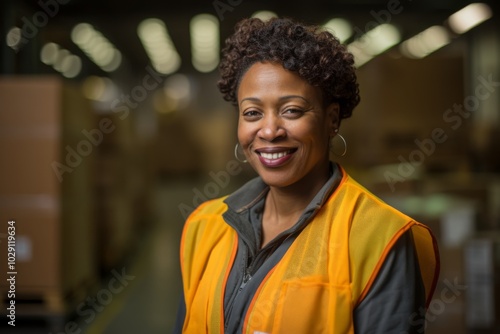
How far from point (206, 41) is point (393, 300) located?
1365cm

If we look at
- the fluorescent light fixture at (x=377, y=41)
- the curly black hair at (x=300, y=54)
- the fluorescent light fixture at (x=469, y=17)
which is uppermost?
the fluorescent light fixture at (x=377, y=41)

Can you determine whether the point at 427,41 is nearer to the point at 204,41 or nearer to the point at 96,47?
the point at 204,41

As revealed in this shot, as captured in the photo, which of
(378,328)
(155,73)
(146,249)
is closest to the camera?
(378,328)

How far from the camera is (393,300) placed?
1.56m

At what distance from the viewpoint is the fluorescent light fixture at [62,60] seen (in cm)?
1407

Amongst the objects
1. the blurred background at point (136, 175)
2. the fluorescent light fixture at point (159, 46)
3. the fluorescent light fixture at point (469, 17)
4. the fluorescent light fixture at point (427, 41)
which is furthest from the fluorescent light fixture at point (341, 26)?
the fluorescent light fixture at point (159, 46)

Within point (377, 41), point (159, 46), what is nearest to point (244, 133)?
point (377, 41)

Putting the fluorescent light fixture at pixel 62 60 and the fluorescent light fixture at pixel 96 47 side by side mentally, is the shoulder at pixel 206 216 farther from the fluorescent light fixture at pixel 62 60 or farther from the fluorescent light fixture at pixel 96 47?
the fluorescent light fixture at pixel 62 60

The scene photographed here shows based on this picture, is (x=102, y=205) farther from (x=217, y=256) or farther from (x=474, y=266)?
(x=217, y=256)

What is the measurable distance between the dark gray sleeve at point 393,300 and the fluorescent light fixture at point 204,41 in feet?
25.0

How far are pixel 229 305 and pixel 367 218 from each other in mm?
493

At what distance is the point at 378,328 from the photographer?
1566 mm

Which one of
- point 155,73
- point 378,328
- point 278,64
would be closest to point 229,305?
point 378,328

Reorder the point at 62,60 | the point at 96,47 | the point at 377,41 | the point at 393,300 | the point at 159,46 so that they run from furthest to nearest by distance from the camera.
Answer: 1. the point at 62,60
2. the point at 159,46
3. the point at 96,47
4. the point at 377,41
5. the point at 393,300
